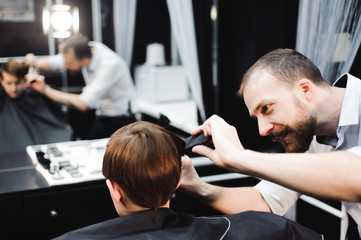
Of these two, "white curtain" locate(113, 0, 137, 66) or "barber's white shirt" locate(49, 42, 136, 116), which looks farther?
"white curtain" locate(113, 0, 137, 66)

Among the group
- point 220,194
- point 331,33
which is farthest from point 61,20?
point 220,194

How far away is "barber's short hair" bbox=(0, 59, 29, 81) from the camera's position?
110 inches

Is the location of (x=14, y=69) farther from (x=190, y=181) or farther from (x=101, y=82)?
(x=190, y=181)

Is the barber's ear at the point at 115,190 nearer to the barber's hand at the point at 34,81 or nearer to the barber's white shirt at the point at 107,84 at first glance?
the barber's hand at the point at 34,81

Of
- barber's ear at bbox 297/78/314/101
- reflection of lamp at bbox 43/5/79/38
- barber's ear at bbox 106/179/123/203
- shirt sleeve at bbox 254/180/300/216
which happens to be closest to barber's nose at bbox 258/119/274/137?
barber's ear at bbox 297/78/314/101

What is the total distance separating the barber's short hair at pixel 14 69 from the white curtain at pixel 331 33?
186cm

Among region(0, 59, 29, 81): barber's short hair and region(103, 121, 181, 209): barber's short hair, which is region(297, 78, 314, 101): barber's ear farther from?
region(0, 59, 29, 81): barber's short hair

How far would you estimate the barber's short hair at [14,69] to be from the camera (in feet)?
→ 9.13

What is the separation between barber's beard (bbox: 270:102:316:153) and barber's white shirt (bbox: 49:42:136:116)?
202 centimetres

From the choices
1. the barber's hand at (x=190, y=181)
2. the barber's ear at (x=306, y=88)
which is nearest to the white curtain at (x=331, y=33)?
the barber's ear at (x=306, y=88)

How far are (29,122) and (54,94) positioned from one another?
0.30 metres

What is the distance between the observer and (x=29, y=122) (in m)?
2.94

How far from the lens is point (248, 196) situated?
1668mm

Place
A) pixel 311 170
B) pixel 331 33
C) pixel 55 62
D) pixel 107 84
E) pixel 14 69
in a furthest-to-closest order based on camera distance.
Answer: pixel 55 62 → pixel 107 84 → pixel 14 69 → pixel 331 33 → pixel 311 170
